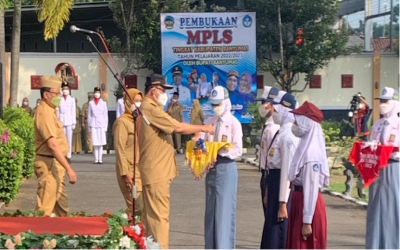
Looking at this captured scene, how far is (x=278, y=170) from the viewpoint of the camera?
977 centimetres

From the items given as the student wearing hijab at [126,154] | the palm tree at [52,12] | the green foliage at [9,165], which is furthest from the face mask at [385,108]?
the palm tree at [52,12]

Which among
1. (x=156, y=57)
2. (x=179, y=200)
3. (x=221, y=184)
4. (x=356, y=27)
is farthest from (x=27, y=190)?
(x=356, y=27)

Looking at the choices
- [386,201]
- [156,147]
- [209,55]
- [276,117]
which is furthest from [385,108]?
[209,55]

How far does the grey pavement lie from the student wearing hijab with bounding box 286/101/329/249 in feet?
10.8

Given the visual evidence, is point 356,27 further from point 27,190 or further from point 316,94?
point 27,190

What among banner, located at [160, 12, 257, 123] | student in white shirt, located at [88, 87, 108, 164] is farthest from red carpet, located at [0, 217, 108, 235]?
banner, located at [160, 12, 257, 123]

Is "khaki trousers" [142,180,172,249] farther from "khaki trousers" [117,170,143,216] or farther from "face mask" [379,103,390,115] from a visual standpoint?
"face mask" [379,103,390,115]

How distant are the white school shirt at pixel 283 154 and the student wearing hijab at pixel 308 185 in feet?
2.44

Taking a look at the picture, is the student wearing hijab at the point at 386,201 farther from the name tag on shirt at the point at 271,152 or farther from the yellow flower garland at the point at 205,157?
the yellow flower garland at the point at 205,157

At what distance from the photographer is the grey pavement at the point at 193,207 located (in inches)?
479

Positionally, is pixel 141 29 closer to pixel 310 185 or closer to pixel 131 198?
pixel 131 198

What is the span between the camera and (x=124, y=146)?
10.7 metres

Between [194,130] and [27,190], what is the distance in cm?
909

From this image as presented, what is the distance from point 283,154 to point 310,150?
1321mm
